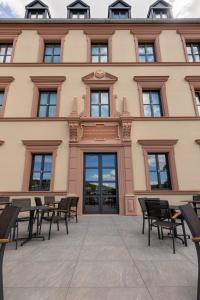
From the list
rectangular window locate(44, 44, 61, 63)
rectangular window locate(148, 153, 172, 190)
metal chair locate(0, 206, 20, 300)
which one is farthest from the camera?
rectangular window locate(44, 44, 61, 63)

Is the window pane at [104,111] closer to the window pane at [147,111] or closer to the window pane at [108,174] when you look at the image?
the window pane at [147,111]

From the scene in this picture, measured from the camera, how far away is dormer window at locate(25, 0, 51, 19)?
43.2 ft

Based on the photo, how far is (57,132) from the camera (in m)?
9.53

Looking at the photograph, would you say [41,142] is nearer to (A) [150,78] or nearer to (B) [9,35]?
(A) [150,78]

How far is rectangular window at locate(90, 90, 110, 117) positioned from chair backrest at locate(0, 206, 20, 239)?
8687 mm

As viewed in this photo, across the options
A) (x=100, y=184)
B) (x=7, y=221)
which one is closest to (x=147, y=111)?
(x=100, y=184)

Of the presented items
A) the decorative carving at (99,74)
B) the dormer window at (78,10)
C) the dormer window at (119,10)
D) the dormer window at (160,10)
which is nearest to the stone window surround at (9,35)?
the dormer window at (78,10)

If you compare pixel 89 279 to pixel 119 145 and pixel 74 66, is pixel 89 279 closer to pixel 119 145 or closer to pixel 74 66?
pixel 119 145

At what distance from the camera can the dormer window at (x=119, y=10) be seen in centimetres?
1327

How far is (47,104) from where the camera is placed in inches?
412

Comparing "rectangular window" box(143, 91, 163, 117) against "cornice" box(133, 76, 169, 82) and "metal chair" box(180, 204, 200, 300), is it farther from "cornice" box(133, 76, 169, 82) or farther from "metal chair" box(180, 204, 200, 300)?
"metal chair" box(180, 204, 200, 300)

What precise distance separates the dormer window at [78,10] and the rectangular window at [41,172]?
11.0 metres

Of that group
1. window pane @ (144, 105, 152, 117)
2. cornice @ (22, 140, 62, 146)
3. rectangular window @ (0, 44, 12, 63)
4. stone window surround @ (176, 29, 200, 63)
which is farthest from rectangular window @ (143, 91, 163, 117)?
rectangular window @ (0, 44, 12, 63)

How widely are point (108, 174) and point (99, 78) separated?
575cm
